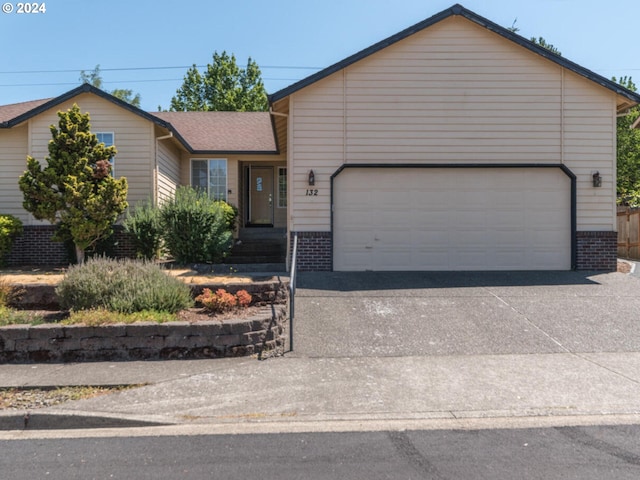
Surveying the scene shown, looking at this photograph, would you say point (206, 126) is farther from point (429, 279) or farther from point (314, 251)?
point (429, 279)

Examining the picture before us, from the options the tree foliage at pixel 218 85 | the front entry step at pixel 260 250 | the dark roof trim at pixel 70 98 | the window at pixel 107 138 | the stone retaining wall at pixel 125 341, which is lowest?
the stone retaining wall at pixel 125 341

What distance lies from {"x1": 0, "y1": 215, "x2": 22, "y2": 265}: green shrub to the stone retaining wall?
23.1 ft

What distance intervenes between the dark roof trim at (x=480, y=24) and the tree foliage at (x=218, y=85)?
82.7ft

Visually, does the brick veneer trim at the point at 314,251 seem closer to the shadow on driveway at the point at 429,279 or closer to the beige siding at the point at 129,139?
the shadow on driveway at the point at 429,279

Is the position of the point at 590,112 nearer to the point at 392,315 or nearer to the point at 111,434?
the point at 392,315

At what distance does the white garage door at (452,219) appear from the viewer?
1132cm

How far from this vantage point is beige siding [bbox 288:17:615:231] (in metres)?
11.4

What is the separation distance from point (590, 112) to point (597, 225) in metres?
2.69

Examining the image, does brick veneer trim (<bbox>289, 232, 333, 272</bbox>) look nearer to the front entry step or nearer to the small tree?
the front entry step

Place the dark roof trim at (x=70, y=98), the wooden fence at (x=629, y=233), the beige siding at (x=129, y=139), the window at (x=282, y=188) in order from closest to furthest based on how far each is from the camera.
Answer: the dark roof trim at (x=70, y=98) < the beige siding at (x=129, y=139) < the wooden fence at (x=629, y=233) < the window at (x=282, y=188)

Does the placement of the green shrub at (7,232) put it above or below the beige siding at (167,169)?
below

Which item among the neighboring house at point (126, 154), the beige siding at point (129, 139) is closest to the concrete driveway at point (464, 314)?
the beige siding at point (129, 139)

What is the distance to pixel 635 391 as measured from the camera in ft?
17.1

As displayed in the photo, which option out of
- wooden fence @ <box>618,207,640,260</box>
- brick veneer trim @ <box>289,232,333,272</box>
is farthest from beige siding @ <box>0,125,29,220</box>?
wooden fence @ <box>618,207,640,260</box>
